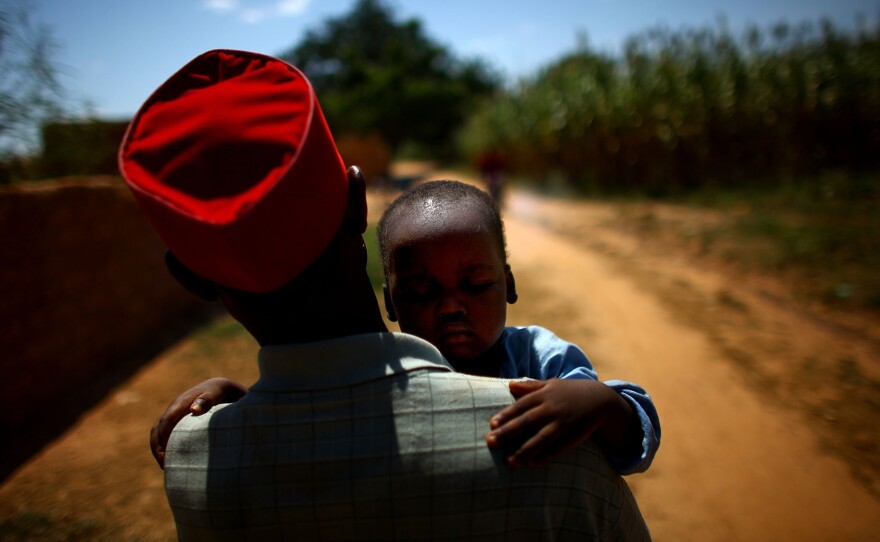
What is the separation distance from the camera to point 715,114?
1116 cm

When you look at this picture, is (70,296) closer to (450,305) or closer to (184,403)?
(184,403)

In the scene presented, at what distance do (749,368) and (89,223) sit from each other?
5.66 metres

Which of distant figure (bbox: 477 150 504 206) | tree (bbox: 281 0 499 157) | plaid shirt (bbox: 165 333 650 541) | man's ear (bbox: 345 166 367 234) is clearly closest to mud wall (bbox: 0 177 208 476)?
plaid shirt (bbox: 165 333 650 541)

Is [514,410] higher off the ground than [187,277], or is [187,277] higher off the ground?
[187,277]

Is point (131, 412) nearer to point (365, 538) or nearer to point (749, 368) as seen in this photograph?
point (365, 538)

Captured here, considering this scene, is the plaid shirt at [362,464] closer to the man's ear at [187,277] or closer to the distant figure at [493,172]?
the man's ear at [187,277]

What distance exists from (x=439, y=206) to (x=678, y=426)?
2859 mm

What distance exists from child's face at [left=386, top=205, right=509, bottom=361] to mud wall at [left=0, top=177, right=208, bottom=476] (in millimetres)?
3566

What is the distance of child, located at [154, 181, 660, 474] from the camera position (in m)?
1.11

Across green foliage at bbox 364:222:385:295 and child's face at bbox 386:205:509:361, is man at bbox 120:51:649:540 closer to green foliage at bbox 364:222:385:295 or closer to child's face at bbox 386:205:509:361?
child's face at bbox 386:205:509:361

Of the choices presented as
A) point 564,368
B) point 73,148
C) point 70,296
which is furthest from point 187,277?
point 73,148

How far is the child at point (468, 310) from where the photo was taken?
3.63 feet

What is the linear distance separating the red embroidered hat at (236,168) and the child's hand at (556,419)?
16.8 inches

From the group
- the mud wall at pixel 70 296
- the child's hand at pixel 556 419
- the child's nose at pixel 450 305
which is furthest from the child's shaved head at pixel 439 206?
the mud wall at pixel 70 296
